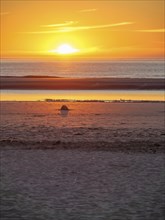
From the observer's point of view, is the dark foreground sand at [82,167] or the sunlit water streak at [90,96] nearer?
the dark foreground sand at [82,167]

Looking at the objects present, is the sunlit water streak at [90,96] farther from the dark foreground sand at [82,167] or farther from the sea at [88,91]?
the dark foreground sand at [82,167]

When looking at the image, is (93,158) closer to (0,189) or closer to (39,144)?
(39,144)

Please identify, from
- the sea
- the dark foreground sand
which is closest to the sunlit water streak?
the sea

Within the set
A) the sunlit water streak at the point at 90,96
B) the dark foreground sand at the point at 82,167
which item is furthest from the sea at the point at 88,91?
the dark foreground sand at the point at 82,167

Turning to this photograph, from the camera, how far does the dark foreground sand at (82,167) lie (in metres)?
8.76

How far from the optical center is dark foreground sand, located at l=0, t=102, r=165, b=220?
28.7ft

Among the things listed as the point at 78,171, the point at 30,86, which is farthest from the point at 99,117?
the point at 30,86

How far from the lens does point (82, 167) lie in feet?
40.6

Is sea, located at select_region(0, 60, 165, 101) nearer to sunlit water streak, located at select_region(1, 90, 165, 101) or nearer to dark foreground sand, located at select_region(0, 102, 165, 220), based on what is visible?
sunlit water streak, located at select_region(1, 90, 165, 101)

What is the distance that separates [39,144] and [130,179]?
526cm

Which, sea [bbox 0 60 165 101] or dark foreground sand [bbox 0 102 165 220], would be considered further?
sea [bbox 0 60 165 101]

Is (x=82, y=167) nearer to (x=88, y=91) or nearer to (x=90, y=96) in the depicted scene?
(x=90, y=96)

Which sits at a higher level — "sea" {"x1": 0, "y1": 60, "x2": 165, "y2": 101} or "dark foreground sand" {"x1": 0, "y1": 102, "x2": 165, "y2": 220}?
"sea" {"x1": 0, "y1": 60, "x2": 165, "y2": 101}

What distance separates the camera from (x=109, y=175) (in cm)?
1145
